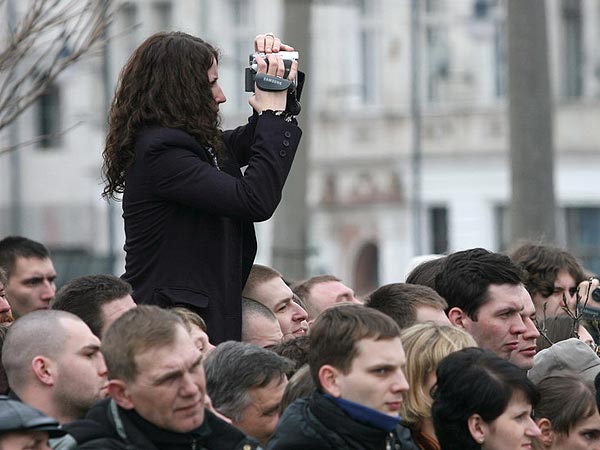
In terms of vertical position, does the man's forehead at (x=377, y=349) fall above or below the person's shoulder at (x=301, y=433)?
above

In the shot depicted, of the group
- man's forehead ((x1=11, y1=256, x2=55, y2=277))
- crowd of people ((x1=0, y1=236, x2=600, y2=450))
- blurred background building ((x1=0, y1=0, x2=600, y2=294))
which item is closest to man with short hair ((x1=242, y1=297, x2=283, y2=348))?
crowd of people ((x1=0, y1=236, x2=600, y2=450))

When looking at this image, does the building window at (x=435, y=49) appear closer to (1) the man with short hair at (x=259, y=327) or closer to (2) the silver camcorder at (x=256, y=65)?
(1) the man with short hair at (x=259, y=327)

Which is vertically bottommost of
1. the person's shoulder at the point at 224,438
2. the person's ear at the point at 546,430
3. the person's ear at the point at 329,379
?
the person's ear at the point at 546,430

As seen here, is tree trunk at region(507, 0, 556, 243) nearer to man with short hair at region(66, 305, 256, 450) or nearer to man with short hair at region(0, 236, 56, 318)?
man with short hair at region(0, 236, 56, 318)

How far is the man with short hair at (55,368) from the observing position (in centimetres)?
701

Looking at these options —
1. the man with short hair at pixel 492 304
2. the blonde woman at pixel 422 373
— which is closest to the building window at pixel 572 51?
the man with short hair at pixel 492 304

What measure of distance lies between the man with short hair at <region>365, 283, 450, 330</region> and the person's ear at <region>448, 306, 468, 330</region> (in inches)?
10.2

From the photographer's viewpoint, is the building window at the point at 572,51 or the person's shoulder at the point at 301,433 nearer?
the person's shoulder at the point at 301,433

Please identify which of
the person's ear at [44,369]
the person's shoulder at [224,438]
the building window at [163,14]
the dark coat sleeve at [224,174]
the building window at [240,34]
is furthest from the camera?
the building window at [163,14]

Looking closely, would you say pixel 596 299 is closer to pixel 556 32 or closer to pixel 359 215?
Answer: pixel 556 32

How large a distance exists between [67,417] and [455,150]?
35926 millimetres

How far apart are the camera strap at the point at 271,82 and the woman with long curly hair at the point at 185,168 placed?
3 centimetres

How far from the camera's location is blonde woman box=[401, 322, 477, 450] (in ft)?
24.7

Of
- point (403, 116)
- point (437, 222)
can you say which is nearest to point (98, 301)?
point (437, 222)
